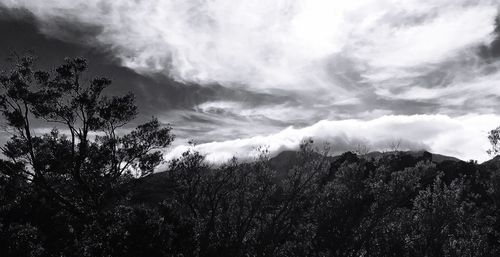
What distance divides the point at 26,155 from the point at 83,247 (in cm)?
1597

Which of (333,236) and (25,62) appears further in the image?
(333,236)

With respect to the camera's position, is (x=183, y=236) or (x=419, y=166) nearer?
(x=183, y=236)

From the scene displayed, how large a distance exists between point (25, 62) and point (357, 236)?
33.9 m

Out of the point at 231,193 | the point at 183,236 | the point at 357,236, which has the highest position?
the point at 231,193

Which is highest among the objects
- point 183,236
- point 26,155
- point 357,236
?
point 26,155

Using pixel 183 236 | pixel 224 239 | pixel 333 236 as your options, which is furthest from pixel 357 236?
pixel 183 236

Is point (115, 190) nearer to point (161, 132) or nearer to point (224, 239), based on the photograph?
point (161, 132)

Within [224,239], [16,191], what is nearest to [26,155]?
[16,191]

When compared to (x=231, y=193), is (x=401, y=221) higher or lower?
lower

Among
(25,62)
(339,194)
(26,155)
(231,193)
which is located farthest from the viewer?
(231,193)

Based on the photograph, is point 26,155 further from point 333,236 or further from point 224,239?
point 333,236

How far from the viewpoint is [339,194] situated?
38.6 m

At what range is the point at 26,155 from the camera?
3594 centimetres

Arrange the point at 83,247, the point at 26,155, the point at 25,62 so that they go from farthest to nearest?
the point at 26,155
the point at 25,62
the point at 83,247
